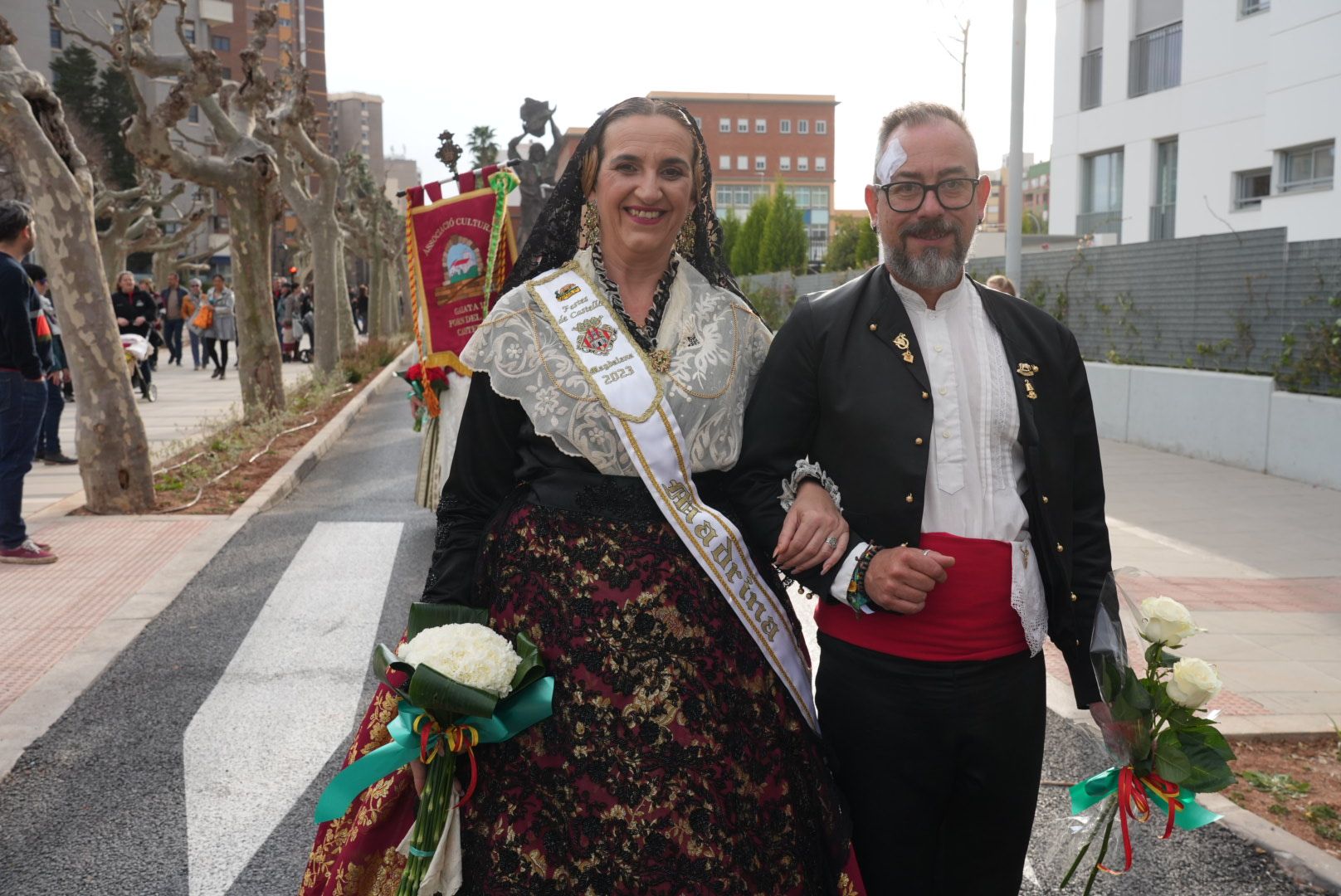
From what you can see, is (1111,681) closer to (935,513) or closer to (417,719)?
(935,513)

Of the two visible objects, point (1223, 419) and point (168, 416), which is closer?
point (1223, 419)

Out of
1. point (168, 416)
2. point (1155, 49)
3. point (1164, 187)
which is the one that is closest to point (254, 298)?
point (168, 416)

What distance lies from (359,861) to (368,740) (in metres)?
0.24

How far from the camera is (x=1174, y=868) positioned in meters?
3.53

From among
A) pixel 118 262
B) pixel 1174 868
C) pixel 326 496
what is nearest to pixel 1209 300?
pixel 326 496

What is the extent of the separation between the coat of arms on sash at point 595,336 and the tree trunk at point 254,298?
12.5 m

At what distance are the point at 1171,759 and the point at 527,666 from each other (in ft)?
4.00

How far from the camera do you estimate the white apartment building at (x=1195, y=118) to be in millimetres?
17516

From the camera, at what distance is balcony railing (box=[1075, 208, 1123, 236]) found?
23406 mm

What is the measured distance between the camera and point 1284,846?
3.54m

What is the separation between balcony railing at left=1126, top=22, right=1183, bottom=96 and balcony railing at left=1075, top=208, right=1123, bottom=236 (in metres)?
2.32

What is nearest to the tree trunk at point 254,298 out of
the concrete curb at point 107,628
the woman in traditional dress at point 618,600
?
the concrete curb at point 107,628

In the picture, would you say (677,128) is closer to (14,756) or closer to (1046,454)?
(1046,454)

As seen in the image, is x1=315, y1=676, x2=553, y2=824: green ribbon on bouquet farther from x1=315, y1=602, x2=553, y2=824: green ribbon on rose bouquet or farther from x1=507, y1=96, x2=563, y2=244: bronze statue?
x1=507, y1=96, x2=563, y2=244: bronze statue
